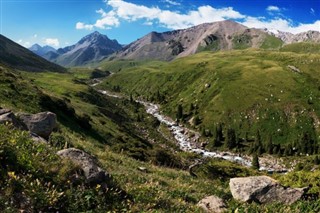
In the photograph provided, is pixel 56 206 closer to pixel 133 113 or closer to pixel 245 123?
pixel 245 123

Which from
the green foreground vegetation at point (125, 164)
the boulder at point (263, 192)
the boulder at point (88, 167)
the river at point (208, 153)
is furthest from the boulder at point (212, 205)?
the river at point (208, 153)

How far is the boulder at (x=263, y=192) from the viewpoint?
18.9 meters

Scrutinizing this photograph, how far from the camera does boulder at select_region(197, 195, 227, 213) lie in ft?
50.3

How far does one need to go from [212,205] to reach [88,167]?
5.80 metres

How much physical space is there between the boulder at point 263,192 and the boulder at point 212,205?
301 cm

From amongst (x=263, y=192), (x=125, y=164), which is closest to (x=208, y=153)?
(x=125, y=164)

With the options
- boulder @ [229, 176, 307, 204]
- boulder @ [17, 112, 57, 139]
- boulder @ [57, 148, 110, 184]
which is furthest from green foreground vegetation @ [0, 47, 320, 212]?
boulder @ [17, 112, 57, 139]

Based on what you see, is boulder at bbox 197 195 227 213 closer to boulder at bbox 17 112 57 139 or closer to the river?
boulder at bbox 17 112 57 139

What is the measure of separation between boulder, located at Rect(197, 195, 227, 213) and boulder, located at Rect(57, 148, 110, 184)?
4451 mm

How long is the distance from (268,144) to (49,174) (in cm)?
13790

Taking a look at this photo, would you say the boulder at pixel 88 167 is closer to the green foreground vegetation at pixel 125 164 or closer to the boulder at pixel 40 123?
the green foreground vegetation at pixel 125 164

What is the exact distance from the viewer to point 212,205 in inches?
627

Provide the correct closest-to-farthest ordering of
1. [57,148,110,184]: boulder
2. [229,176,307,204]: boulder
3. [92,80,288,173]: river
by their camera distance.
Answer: [57,148,110,184]: boulder
[229,176,307,204]: boulder
[92,80,288,173]: river

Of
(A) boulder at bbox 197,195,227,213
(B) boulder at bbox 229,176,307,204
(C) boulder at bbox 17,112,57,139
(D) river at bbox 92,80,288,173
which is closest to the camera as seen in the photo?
(A) boulder at bbox 197,195,227,213
